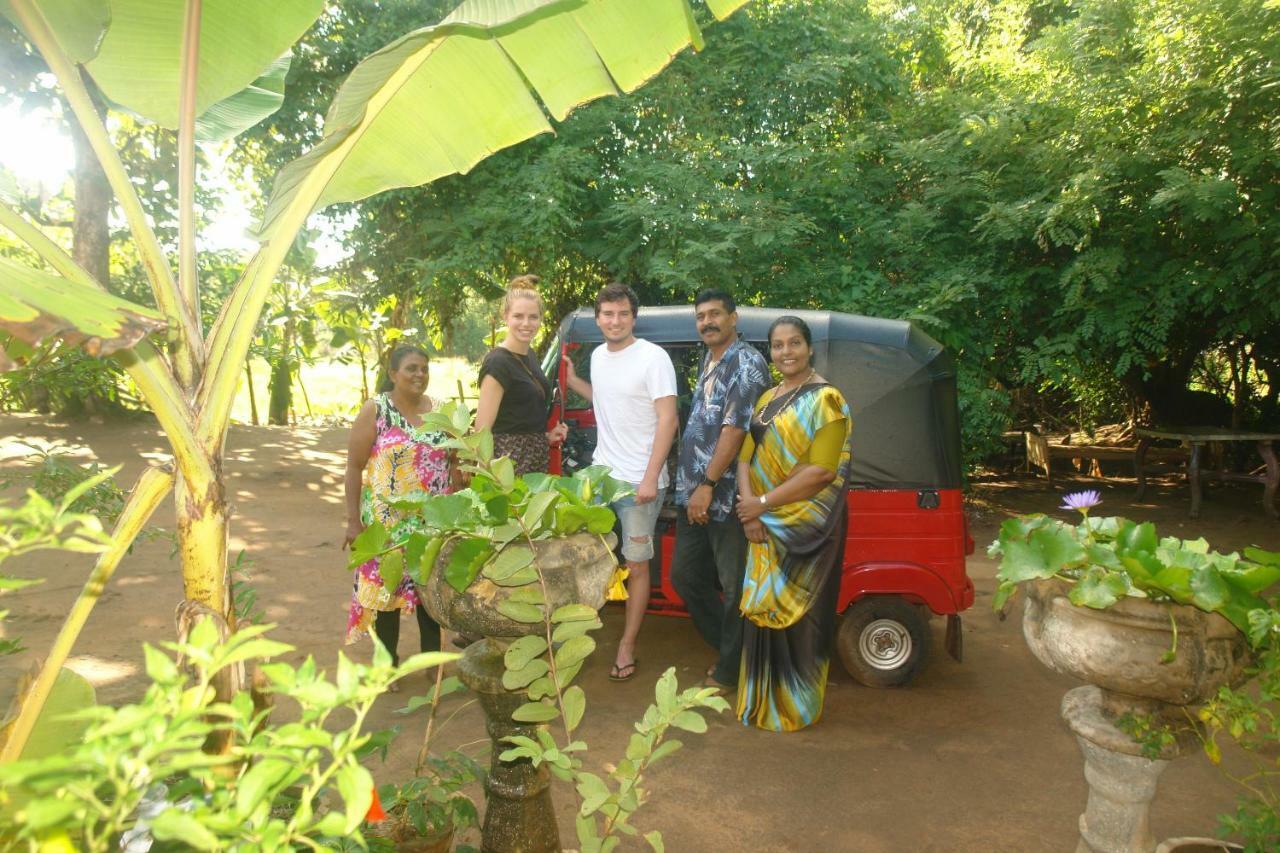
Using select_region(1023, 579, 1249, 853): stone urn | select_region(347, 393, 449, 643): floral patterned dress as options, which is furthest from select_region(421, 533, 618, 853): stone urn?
select_region(347, 393, 449, 643): floral patterned dress

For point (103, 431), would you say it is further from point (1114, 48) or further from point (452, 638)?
point (1114, 48)

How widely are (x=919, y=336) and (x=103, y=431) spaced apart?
36.2ft

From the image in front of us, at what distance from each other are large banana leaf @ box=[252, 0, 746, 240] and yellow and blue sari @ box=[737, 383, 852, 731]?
1757 millimetres

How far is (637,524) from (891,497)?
4.55 feet

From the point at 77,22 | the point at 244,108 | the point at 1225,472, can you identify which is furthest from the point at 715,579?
the point at 1225,472

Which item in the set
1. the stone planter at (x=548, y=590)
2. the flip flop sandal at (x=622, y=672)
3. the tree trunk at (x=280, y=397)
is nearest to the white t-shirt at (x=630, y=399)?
the flip flop sandal at (x=622, y=672)

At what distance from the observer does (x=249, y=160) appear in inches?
461

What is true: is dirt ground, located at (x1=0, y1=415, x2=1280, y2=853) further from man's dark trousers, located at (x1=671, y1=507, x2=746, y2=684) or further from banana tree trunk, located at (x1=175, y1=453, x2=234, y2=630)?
banana tree trunk, located at (x1=175, y1=453, x2=234, y2=630)

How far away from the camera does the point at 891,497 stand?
4469 mm

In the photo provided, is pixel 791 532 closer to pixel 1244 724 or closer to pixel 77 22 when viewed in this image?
pixel 1244 724

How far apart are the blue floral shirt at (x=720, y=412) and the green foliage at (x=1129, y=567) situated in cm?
172

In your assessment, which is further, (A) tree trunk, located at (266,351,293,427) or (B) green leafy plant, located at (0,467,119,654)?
(A) tree trunk, located at (266,351,293,427)

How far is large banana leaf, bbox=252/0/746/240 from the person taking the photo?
2.37 m

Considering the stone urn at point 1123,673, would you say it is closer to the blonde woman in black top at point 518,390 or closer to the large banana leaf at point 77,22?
the blonde woman in black top at point 518,390
